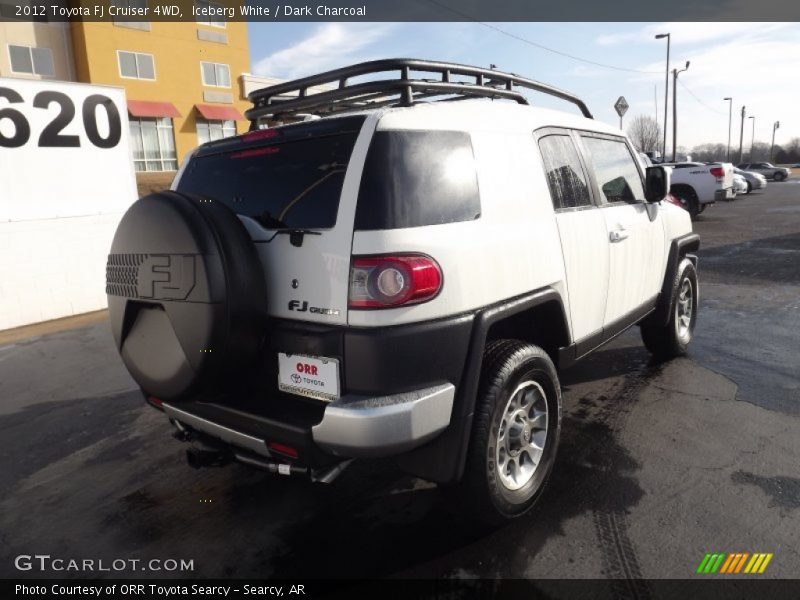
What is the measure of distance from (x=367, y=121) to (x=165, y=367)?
4.58 feet

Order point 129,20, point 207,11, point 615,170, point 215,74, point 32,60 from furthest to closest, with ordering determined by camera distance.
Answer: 1. point 215,74
2. point 207,11
3. point 129,20
4. point 32,60
5. point 615,170

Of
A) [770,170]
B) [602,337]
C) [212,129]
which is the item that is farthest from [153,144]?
[770,170]

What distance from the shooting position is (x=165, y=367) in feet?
8.28

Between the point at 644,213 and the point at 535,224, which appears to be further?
the point at 644,213

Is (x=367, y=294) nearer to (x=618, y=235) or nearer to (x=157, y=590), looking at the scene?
(x=157, y=590)

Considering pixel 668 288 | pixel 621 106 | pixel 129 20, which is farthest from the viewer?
pixel 129 20

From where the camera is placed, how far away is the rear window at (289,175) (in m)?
2.46

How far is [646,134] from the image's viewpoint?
65812 mm

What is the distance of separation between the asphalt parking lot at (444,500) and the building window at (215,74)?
31865 millimetres

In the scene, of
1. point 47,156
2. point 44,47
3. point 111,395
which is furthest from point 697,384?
point 44,47

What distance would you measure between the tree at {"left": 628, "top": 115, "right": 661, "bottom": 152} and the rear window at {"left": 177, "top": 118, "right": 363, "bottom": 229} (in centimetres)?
6315

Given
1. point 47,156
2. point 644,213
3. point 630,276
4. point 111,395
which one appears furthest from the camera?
point 47,156

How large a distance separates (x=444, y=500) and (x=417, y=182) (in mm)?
1709

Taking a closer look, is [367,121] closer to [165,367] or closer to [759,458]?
[165,367]
